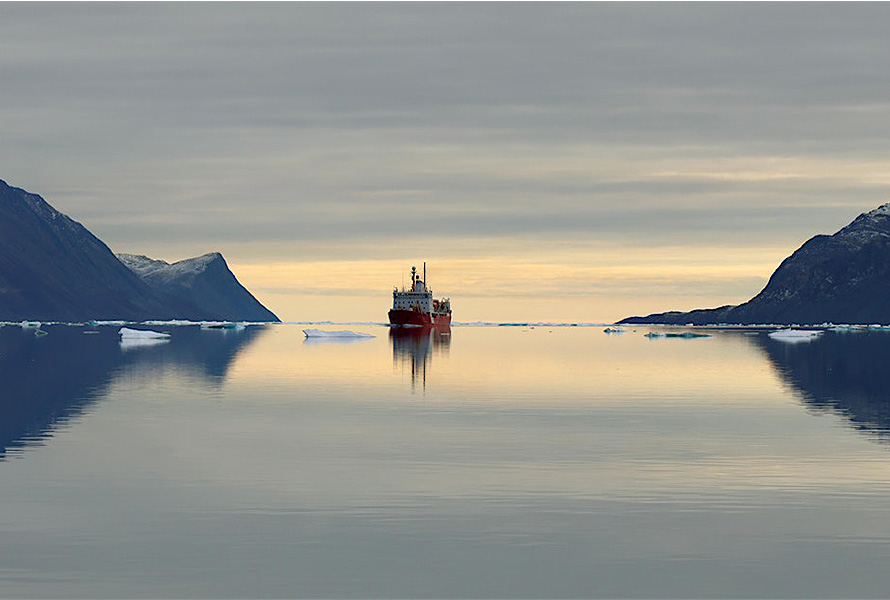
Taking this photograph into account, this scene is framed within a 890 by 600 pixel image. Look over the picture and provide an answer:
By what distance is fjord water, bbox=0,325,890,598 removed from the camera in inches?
818

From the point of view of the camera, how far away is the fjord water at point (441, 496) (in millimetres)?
20781

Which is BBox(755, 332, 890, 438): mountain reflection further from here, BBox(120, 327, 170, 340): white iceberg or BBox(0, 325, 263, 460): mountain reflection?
BBox(120, 327, 170, 340): white iceberg

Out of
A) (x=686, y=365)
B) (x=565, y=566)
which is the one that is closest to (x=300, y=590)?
(x=565, y=566)

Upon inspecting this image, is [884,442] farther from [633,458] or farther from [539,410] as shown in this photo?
[539,410]

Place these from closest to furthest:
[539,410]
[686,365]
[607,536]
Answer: [607,536] < [539,410] < [686,365]

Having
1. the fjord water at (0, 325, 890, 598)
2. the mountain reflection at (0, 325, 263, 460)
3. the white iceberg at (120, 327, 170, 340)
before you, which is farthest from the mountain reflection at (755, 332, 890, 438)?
the white iceberg at (120, 327, 170, 340)

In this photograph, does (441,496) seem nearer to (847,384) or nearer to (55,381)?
(55,381)

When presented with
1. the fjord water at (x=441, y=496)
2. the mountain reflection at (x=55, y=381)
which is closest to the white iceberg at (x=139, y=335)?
the mountain reflection at (x=55, y=381)

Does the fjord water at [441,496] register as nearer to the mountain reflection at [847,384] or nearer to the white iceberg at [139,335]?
the mountain reflection at [847,384]

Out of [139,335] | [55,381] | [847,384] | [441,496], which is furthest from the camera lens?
[139,335]

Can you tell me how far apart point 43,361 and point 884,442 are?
7761 cm

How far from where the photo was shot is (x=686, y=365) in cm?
10006

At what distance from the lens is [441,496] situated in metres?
28.7

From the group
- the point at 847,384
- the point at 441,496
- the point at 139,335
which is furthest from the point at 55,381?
the point at 139,335
